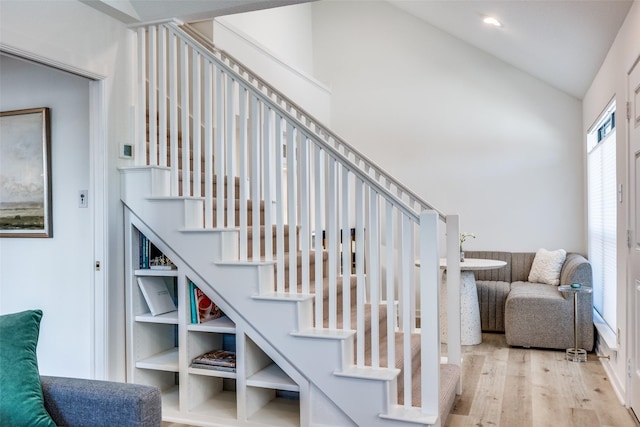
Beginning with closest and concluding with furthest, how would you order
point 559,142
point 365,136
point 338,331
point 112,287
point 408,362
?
1. point 408,362
2. point 338,331
3. point 112,287
4. point 559,142
5. point 365,136

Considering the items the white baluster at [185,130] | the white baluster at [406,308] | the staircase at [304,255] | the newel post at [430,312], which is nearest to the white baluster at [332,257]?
the staircase at [304,255]

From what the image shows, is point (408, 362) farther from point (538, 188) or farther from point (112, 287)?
point (538, 188)

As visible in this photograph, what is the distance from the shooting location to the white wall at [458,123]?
18.5ft

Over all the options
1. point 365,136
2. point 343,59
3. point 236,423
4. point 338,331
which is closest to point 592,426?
point 338,331

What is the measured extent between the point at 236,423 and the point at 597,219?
12.2 ft

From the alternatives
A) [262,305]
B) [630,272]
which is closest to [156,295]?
[262,305]

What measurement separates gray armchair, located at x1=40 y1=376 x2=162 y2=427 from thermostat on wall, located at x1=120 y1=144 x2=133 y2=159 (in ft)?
5.09

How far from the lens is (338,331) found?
8.85 ft

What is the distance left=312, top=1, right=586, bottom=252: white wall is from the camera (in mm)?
5625

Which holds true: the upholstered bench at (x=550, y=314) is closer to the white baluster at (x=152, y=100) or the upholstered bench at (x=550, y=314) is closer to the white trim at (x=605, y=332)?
the white trim at (x=605, y=332)

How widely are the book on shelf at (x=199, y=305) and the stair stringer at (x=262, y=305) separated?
116 millimetres

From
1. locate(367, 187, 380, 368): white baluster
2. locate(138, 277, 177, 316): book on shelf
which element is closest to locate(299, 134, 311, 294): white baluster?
locate(367, 187, 380, 368): white baluster

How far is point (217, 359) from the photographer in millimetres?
2988

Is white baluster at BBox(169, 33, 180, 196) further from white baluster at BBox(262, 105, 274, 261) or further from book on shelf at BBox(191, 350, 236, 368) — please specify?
book on shelf at BBox(191, 350, 236, 368)
